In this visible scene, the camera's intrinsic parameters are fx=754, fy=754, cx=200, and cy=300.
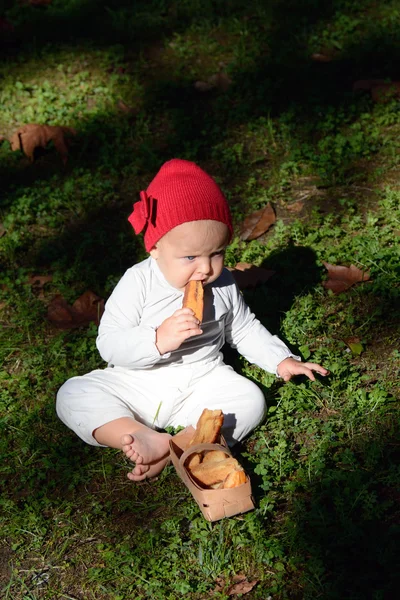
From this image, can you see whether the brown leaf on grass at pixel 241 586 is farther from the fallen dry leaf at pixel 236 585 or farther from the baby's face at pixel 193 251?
the baby's face at pixel 193 251

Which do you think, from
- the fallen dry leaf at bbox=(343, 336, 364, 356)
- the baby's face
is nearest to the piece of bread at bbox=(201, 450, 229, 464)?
the baby's face

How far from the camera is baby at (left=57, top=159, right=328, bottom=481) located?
299 centimetres

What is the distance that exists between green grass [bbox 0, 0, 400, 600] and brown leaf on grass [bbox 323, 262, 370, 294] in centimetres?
4

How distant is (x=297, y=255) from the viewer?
4.27 m

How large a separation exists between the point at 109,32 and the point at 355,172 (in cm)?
286

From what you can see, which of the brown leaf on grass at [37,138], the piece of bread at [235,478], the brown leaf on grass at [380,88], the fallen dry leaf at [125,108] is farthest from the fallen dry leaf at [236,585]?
the fallen dry leaf at [125,108]

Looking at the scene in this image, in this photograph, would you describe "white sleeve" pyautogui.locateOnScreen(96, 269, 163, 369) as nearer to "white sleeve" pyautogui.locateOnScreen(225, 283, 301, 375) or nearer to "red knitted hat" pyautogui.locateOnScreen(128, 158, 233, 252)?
"red knitted hat" pyautogui.locateOnScreen(128, 158, 233, 252)

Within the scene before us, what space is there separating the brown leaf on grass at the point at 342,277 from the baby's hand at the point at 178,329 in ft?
4.01

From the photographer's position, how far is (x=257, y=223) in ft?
14.9

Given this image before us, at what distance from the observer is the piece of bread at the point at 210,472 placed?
9.36ft

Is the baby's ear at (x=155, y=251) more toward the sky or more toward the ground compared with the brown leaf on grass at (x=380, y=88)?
more toward the sky

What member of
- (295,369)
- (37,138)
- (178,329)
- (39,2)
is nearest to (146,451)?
(178,329)

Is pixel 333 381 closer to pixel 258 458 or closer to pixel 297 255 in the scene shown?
pixel 258 458

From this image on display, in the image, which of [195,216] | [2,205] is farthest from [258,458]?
[2,205]
